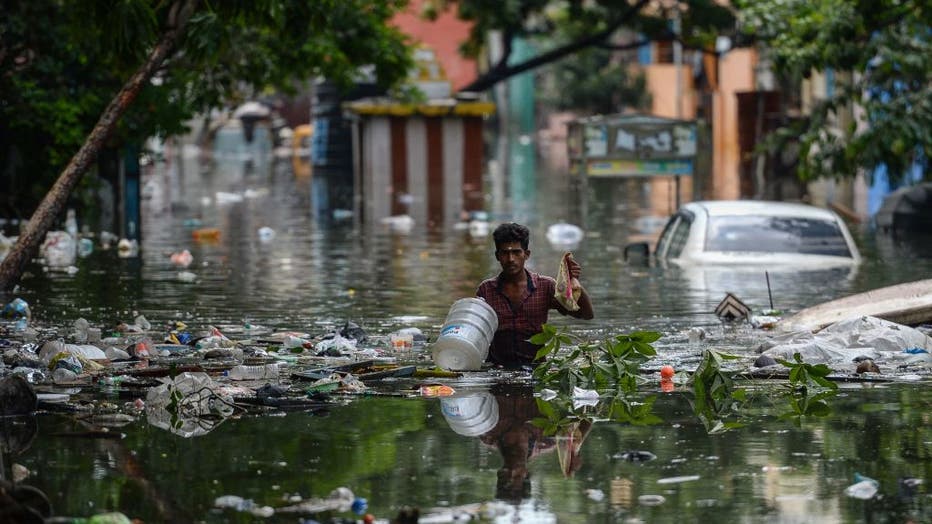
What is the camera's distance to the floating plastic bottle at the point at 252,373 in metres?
11.3

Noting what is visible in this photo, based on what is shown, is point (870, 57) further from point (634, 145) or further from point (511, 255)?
point (511, 255)

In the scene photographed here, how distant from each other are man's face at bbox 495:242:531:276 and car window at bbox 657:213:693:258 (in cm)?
724

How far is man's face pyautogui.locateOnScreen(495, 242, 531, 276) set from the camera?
36.4 feet

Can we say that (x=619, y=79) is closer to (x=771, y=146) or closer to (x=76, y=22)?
(x=771, y=146)

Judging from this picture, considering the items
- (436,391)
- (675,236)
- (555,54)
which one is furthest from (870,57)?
(555,54)

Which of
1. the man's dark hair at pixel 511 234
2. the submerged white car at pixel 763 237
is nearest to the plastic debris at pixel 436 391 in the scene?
the man's dark hair at pixel 511 234

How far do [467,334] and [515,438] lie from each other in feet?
6.72

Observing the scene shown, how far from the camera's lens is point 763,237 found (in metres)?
18.0

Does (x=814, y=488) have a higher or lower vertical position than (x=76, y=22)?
lower

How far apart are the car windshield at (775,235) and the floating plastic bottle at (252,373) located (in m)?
7.22

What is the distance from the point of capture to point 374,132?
138ft

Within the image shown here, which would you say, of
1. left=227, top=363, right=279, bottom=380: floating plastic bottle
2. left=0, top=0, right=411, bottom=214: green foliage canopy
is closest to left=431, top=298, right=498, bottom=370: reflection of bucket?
left=227, top=363, right=279, bottom=380: floating plastic bottle

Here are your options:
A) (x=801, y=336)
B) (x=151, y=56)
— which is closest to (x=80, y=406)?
(x=801, y=336)

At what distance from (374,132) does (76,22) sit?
25.3 meters
